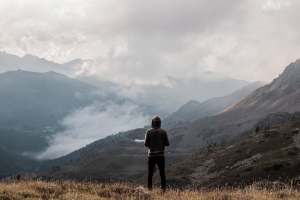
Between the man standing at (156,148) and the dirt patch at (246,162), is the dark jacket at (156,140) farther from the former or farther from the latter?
the dirt patch at (246,162)

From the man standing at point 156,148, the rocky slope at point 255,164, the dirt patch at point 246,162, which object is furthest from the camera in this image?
the dirt patch at point 246,162

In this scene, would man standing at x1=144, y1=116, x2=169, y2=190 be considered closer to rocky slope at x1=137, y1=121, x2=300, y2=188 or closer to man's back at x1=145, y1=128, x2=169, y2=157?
man's back at x1=145, y1=128, x2=169, y2=157

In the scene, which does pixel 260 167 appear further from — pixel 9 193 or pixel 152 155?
pixel 9 193

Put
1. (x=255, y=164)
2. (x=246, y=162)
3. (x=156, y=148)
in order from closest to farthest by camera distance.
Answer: (x=156, y=148) → (x=255, y=164) → (x=246, y=162)

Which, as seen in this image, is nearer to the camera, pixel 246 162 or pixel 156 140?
pixel 156 140

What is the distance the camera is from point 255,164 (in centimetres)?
6016

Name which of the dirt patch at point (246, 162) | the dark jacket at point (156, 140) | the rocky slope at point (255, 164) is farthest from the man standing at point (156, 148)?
the dirt patch at point (246, 162)

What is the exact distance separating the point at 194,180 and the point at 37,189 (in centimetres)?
Result: 7320

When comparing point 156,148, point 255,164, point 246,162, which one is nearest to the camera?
point 156,148

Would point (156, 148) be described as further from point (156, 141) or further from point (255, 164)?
point (255, 164)

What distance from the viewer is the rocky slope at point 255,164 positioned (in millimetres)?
49656

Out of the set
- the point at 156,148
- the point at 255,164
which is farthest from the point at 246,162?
the point at 156,148

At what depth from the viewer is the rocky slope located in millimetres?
49656

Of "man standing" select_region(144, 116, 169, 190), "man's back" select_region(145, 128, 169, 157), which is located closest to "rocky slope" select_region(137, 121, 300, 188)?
"man standing" select_region(144, 116, 169, 190)
